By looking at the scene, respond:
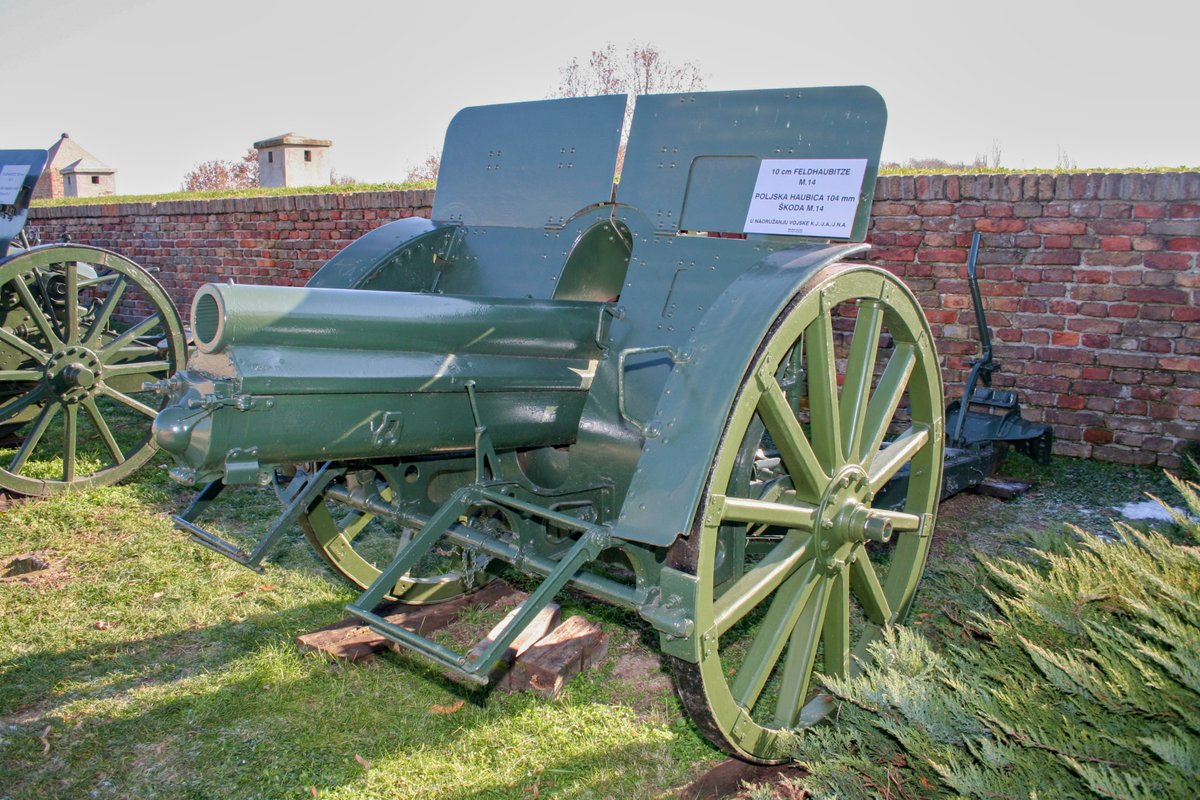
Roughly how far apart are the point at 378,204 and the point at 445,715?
226 inches

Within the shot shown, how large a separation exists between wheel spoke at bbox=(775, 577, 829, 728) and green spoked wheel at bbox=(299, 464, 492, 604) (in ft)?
3.41

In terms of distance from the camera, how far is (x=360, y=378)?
2.46 meters

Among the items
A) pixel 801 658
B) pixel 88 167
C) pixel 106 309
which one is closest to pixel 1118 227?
pixel 801 658

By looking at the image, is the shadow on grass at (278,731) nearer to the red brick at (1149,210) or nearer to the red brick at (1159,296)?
the red brick at (1159,296)

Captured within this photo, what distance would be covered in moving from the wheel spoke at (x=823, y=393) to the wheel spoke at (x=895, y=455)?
0.22 metres

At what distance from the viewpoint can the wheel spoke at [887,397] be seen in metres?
3.02

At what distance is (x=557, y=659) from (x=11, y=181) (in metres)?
5.01

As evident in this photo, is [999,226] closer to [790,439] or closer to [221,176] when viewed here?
[790,439]

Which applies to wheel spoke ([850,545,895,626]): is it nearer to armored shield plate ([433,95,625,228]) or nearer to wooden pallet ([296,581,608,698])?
wooden pallet ([296,581,608,698])

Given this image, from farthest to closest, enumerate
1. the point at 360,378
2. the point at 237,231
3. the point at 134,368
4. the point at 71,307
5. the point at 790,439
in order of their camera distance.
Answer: the point at 237,231, the point at 134,368, the point at 71,307, the point at 790,439, the point at 360,378

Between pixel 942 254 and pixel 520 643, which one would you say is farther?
pixel 942 254

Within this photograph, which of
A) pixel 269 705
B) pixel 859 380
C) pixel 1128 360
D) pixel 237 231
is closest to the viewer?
pixel 859 380

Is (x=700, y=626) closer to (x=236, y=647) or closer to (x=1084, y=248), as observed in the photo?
(x=236, y=647)

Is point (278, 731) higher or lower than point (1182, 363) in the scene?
lower
